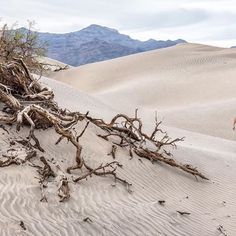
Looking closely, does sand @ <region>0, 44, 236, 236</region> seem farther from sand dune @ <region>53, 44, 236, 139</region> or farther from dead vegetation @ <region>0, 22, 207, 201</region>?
sand dune @ <region>53, 44, 236, 139</region>

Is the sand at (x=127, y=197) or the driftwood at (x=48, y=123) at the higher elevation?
the driftwood at (x=48, y=123)

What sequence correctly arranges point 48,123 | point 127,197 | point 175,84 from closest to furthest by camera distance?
point 127,197
point 48,123
point 175,84

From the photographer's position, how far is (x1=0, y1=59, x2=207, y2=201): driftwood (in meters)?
7.67

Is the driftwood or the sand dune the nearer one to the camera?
the driftwood

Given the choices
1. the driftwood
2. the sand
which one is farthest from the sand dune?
the driftwood

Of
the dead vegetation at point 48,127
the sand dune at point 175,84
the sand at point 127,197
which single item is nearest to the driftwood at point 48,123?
the dead vegetation at point 48,127

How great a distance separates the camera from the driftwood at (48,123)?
25.2ft

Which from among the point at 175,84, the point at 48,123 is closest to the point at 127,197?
the point at 48,123

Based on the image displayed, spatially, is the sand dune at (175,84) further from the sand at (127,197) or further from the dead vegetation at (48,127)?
the dead vegetation at (48,127)

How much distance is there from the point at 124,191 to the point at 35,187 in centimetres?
145

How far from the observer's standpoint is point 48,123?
28.3ft

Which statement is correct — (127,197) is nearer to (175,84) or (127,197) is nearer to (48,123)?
(48,123)

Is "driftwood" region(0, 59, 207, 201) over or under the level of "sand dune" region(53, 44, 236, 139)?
over

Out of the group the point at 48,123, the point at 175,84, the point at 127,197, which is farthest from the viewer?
the point at 175,84
